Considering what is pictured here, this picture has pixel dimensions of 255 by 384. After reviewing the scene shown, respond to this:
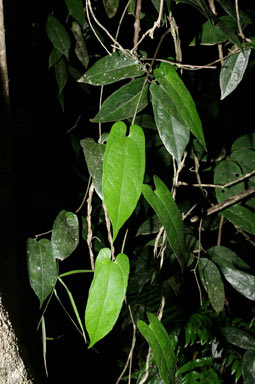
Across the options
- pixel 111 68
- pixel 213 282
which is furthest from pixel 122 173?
pixel 213 282

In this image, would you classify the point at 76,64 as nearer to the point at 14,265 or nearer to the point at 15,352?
the point at 14,265

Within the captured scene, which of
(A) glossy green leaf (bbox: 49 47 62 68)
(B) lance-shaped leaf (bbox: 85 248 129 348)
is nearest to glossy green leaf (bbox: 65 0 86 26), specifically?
(A) glossy green leaf (bbox: 49 47 62 68)

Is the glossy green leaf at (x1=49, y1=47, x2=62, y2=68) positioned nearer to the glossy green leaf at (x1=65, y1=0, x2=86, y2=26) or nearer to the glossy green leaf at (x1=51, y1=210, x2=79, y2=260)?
the glossy green leaf at (x1=65, y1=0, x2=86, y2=26)

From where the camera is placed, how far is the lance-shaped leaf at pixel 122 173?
1.47 feet

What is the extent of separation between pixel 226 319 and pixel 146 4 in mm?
1023

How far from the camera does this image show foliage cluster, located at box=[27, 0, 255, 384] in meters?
0.53

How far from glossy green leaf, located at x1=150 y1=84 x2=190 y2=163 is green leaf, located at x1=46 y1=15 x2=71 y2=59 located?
364 mm

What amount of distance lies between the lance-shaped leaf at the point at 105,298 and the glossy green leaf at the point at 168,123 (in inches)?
7.3

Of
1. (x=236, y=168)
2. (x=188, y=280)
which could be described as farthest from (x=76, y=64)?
(x=188, y=280)

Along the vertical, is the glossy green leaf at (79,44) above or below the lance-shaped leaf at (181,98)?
above

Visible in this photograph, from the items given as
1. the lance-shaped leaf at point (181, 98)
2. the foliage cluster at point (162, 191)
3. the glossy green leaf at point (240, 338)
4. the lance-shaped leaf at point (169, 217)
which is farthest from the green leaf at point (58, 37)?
the glossy green leaf at point (240, 338)

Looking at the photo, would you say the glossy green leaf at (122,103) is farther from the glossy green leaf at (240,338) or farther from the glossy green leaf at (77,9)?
the glossy green leaf at (240,338)

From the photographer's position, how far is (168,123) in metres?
0.60

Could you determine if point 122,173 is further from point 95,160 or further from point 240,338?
point 240,338
